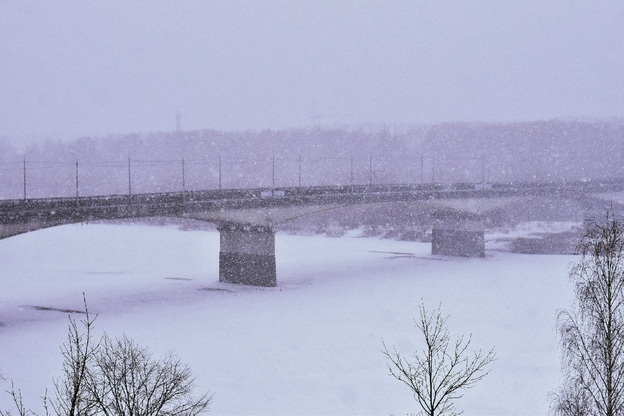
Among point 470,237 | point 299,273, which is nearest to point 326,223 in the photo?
point 470,237

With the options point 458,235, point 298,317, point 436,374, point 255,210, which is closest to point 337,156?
point 458,235

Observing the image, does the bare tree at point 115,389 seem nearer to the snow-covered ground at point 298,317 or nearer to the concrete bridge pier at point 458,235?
the snow-covered ground at point 298,317

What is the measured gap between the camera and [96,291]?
43.5 metres

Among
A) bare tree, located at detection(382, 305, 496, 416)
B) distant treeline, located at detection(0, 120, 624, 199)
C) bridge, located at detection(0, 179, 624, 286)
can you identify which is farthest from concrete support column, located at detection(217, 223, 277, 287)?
distant treeline, located at detection(0, 120, 624, 199)

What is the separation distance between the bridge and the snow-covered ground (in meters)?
2.02

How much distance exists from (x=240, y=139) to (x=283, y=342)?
12936 centimetres

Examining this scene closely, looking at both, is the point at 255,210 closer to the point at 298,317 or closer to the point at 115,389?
the point at 298,317

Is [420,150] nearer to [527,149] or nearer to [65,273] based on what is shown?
[527,149]

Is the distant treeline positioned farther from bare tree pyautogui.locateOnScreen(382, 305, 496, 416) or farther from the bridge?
bare tree pyautogui.locateOnScreen(382, 305, 496, 416)

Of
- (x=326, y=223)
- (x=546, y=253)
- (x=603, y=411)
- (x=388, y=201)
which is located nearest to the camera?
(x=603, y=411)

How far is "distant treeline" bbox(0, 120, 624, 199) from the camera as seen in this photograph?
425 feet

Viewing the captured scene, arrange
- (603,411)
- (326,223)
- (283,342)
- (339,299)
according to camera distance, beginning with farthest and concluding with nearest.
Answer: (326,223), (339,299), (283,342), (603,411)

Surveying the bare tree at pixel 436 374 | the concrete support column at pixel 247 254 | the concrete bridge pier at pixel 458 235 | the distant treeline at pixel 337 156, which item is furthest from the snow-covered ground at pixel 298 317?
the distant treeline at pixel 337 156

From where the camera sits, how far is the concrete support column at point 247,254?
4684 centimetres
